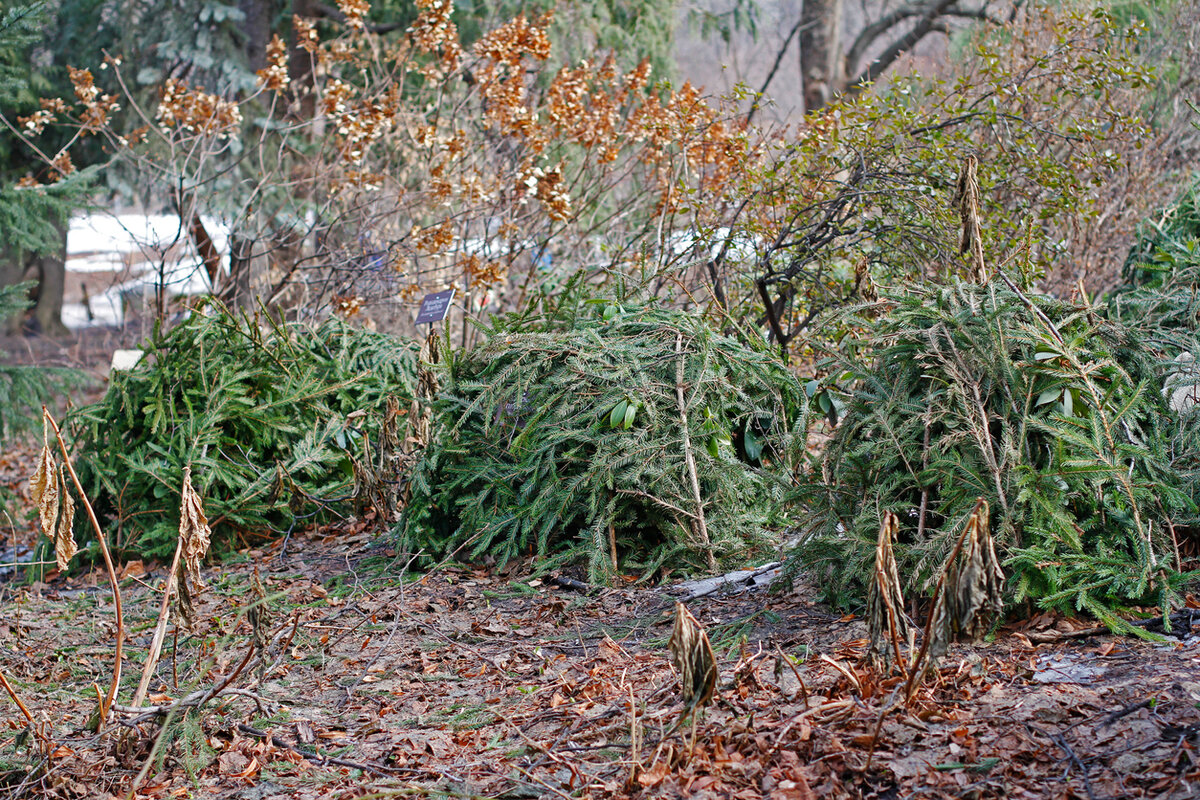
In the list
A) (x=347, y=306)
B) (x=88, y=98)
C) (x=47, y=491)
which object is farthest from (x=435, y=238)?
(x=47, y=491)

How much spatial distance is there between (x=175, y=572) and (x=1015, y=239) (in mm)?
4964

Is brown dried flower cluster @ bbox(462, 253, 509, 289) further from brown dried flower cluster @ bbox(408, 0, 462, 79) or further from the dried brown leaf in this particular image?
the dried brown leaf

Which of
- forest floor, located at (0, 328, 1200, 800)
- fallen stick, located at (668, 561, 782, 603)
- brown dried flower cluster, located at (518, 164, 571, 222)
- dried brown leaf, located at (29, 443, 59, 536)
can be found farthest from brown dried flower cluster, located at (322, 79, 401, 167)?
dried brown leaf, located at (29, 443, 59, 536)

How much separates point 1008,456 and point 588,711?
1.52 meters

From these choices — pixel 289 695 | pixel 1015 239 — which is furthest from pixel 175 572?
pixel 1015 239

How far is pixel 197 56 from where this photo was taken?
11.0 meters

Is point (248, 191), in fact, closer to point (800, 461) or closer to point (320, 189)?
point (320, 189)

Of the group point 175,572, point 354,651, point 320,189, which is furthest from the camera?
point 320,189

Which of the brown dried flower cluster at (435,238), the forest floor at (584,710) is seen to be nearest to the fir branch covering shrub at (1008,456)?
the forest floor at (584,710)

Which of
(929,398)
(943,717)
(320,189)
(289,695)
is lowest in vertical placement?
(289,695)

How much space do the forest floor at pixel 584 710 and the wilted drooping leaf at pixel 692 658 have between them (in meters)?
0.18

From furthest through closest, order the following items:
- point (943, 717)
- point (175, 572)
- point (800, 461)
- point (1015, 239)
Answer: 1. point (1015, 239)
2. point (800, 461)
3. point (175, 572)
4. point (943, 717)

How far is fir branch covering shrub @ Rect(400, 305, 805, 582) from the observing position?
4.38 m

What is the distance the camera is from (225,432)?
5.84 meters
